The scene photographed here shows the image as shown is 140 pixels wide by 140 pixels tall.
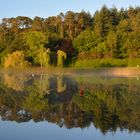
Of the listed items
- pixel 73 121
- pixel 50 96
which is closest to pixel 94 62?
pixel 50 96

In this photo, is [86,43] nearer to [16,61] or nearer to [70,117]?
[16,61]

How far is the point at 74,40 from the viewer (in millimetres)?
74875

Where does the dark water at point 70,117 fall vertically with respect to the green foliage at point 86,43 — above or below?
below

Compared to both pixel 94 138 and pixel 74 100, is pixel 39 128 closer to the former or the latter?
pixel 94 138

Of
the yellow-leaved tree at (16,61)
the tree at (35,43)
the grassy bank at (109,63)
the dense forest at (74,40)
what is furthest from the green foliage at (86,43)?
the yellow-leaved tree at (16,61)

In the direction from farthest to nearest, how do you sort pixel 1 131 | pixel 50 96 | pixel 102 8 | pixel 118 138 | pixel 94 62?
pixel 102 8 → pixel 94 62 → pixel 50 96 → pixel 1 131 → pixel 118 138

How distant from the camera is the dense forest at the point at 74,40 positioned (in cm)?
6444

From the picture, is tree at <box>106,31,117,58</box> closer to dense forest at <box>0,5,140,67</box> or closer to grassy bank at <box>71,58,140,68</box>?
dense forest at <box>0,5,140,67</box>

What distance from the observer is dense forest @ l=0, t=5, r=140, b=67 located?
64438 mm

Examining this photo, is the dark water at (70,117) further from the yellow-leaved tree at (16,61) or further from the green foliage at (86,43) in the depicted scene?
the green foliage at (86,43)

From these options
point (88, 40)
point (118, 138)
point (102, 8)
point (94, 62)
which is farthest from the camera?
point (102, 8)

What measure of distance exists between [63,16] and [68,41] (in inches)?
511

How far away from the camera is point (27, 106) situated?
1680 centimetres

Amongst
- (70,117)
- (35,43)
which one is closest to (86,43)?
(35,43)
